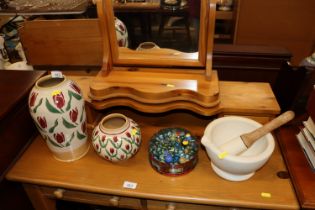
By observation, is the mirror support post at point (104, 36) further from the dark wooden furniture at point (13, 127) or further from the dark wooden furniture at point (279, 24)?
the dark wooden furniture at point (279, 24)

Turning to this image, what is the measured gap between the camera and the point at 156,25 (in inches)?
33.1

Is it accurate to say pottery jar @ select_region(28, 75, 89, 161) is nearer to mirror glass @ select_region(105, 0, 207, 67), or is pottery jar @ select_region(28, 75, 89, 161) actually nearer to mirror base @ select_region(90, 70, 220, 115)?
mirror base @ select_region(90, 70, 220, 115)

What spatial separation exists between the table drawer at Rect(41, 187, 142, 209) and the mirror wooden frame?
0.41m

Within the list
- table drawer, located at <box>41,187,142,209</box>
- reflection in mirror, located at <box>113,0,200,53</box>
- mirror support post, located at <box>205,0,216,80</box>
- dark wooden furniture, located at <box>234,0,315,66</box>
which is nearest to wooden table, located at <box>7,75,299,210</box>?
table drawer, located at <box>41,187,142,209</box>

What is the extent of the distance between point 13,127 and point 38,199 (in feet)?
0.83

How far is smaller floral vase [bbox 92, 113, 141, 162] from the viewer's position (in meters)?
0.69

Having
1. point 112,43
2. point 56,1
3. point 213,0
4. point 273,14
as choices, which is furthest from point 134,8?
point 273,14

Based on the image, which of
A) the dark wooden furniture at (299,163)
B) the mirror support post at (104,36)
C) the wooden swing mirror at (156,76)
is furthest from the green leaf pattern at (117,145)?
the dark wooden furniture at (299,163)

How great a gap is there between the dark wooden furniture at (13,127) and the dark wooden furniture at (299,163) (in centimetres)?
79

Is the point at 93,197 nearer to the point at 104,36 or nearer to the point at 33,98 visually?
the point at 33,98

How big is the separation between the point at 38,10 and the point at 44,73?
685mm

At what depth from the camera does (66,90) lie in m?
0.68

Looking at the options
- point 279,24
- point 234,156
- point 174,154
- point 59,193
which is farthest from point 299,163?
point 279,24

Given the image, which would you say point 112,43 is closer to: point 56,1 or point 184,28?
point 184,28
